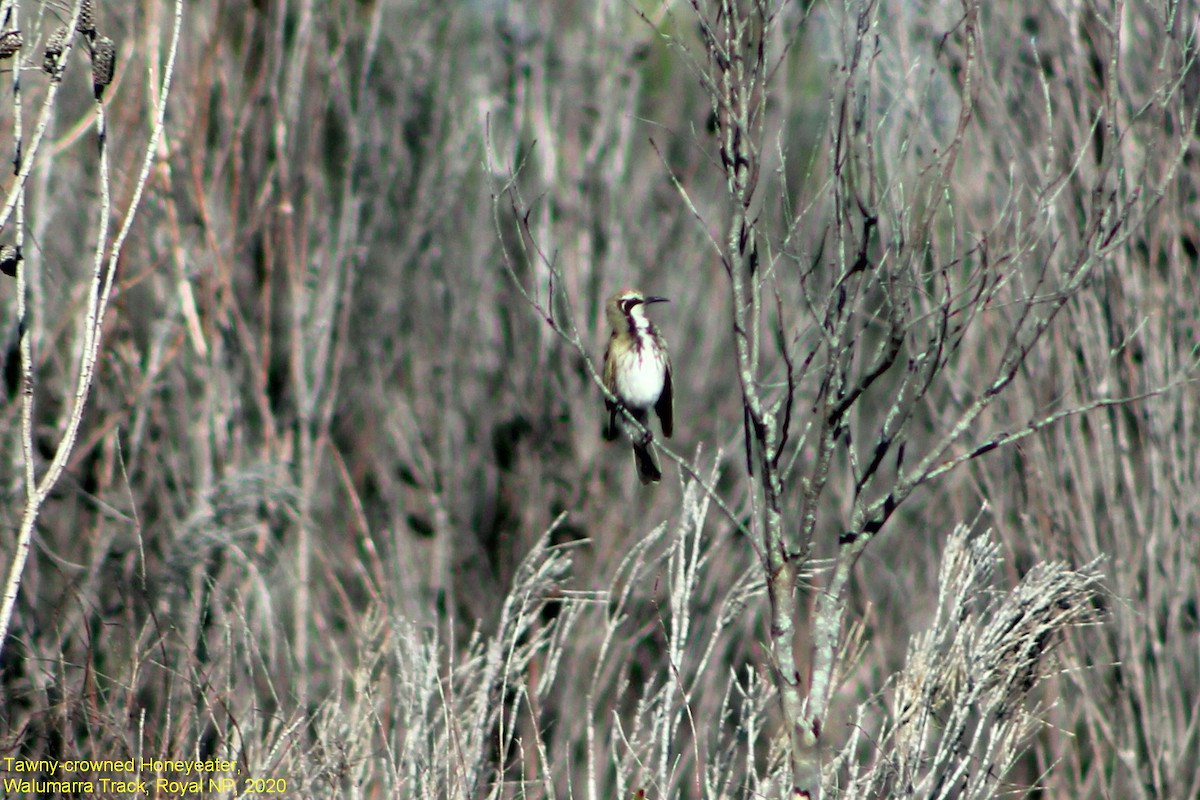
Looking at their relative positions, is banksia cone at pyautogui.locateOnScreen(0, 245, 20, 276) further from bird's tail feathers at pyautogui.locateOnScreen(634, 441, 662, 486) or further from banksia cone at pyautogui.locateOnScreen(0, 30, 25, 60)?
bird's tail feathers at pyautogui.locateOnScreen(634, 441, 662, 486)

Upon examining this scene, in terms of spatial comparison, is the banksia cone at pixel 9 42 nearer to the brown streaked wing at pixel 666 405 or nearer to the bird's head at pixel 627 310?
the bird's head at pixel 627 310

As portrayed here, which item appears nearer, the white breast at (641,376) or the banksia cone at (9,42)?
the banksia cone at (9,42)

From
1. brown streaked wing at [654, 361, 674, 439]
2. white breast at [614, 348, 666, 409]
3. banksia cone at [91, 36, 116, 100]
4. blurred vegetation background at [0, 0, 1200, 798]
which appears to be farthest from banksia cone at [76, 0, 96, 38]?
brown streaked wing at [654, 361, 674, 439]

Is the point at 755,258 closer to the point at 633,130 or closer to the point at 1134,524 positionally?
the point at 1134,524

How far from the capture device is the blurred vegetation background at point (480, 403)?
446cm

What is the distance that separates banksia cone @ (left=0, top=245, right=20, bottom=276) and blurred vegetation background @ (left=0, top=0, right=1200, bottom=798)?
3.30 ft

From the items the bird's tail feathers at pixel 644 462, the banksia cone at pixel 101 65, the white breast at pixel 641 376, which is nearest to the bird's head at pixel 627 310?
the white breast at pixel 641 376

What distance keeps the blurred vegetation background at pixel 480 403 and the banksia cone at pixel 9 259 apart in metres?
1.01

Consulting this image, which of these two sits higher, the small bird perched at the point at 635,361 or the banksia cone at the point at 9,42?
the banksia cone at the point at 9,42

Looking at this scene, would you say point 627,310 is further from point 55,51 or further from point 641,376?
point 55,51

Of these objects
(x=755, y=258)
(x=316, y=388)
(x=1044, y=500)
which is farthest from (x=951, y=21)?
(x=316, y=388)

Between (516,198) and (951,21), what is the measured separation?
342 cm

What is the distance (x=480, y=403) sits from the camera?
9.03 m

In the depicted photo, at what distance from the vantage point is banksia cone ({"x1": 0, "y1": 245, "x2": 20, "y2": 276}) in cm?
270
